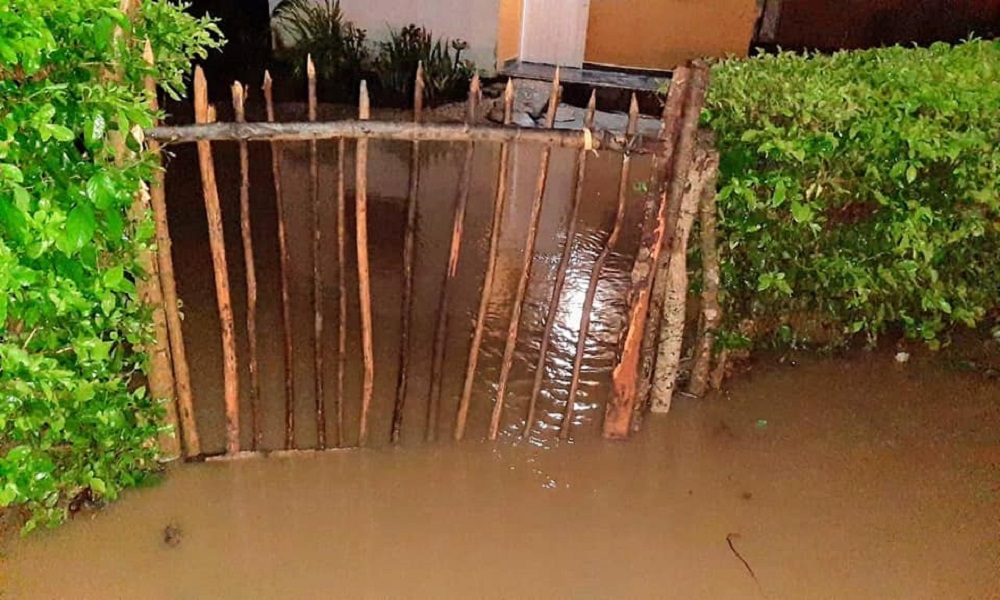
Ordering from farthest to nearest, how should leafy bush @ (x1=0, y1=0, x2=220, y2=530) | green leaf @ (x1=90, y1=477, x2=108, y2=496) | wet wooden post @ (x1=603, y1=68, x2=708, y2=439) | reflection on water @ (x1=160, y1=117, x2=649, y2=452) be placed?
reflection on water @ (x1=160, y1=117, x2=649, y2=452)
wet wooden post @ (x1=603, y1=68, x2=708, y2=439)
green leaf @ (x1=90, y1=477, x2=108, y2=496)
leafy bush @ (x1=0, y1=0, x2=220, y2=530)

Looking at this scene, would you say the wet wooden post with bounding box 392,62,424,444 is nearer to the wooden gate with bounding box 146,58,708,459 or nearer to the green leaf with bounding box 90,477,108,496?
the wooden gate with bounding box 146,58,708,459

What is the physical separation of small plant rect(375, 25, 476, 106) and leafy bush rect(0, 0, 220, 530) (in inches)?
261

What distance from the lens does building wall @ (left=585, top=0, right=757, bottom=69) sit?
978cm

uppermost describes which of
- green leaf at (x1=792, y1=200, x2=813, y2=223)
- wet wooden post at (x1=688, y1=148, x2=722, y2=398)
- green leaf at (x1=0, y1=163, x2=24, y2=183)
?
green leaf at (x1=0, y1=163, x2=24, y2=183)

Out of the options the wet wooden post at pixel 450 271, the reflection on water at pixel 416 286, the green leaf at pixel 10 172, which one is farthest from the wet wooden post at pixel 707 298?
the green leaf at pixel 10 172

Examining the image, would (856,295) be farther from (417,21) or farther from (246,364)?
(417,21)

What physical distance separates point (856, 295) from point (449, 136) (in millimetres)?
2275

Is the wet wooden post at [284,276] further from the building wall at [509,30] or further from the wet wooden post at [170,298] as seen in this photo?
the building wall at [509,30]

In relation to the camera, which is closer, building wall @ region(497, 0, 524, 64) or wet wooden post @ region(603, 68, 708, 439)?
wet wooden post @ region(603, 68, 708, 439)

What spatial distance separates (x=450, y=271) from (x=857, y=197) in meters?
2.00

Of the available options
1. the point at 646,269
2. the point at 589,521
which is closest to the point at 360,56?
the point at 646,269

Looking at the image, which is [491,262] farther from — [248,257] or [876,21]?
[876,21]

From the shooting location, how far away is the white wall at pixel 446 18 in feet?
31.3

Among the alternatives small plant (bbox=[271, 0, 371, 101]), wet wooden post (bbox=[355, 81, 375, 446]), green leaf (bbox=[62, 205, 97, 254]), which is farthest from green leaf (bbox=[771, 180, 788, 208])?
small plant (bbox=[271, 0, 371, 101])
